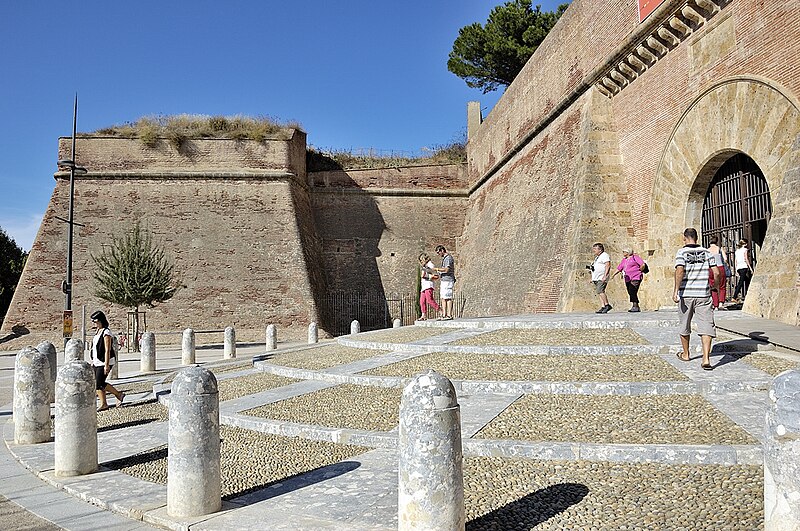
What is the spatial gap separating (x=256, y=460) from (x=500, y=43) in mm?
31660

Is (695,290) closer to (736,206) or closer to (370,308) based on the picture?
(736,206)

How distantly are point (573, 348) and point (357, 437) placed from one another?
370 cm

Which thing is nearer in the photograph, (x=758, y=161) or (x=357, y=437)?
(x=357, y=437)

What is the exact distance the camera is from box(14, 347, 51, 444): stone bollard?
5.73 metres

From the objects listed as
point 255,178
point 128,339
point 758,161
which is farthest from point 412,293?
point 758,161

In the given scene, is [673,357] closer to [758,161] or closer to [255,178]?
[758,161]

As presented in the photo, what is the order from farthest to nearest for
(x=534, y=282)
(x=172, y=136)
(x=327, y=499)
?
1. (x=172, y=136)
2. (x=534, y=282)
3. (x=327, y=499)

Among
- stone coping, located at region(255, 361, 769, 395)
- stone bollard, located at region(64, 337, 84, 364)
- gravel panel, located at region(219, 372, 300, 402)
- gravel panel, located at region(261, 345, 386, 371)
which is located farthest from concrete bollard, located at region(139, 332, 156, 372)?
stone coping, located at region(255, 361, 769, 395)

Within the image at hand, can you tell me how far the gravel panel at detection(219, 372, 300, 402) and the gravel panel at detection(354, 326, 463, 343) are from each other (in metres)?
2.10

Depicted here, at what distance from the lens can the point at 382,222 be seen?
2680 centimetres

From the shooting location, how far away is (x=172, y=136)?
75.3 feet

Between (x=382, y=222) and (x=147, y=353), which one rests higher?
(x=382, y=222)

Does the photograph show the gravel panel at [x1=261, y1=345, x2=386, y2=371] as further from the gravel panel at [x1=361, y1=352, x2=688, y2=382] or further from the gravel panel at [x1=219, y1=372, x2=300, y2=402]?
the gravel panel at [x1=361, y1=352, x2=688, y2=382]

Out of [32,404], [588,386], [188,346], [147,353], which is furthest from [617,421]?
[188,346]
